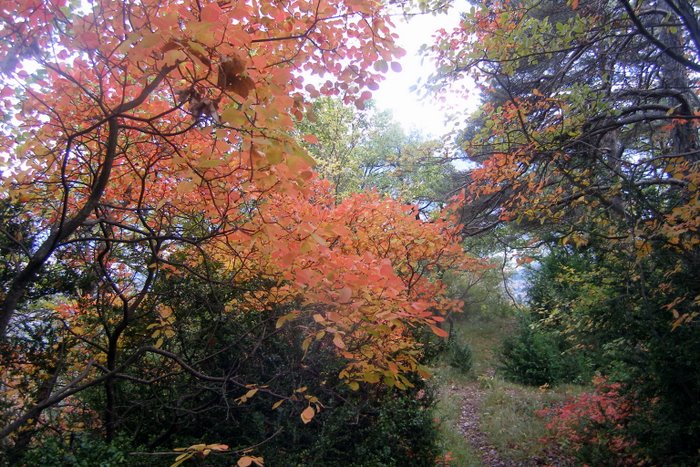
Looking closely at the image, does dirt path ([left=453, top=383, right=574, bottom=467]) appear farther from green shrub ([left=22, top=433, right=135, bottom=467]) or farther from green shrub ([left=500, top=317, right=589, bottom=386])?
green shrub ([left=22, top=433, right=135, bottom=467])

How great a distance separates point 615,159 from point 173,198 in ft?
14.6

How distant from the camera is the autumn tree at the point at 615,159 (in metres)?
3.66

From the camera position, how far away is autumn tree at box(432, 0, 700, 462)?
3.66m

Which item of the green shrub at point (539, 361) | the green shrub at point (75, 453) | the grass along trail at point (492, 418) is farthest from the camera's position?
the green shrub at point (539, 361)

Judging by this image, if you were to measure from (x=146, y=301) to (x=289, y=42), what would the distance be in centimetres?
276

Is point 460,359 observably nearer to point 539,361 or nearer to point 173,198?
point 539,361

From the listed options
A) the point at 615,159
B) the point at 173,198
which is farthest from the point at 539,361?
the point at 173,198

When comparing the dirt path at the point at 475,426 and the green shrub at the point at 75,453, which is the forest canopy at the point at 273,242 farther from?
the dirt path at the point at 475,426

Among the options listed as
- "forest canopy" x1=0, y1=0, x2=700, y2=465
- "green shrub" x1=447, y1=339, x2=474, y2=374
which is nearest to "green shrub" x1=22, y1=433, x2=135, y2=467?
"forest canopy" x1=0, y1=0, x2=700, y2=465

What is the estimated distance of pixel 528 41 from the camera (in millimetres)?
3445

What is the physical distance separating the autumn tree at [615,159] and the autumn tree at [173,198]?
1373 mm

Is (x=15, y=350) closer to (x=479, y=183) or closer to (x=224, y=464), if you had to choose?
(x=224, y=464)

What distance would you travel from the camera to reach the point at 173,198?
3.63 meters

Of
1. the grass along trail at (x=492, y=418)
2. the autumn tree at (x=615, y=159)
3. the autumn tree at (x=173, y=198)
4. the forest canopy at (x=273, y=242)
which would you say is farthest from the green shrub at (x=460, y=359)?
the autumn tree at (x=173, y=198)
